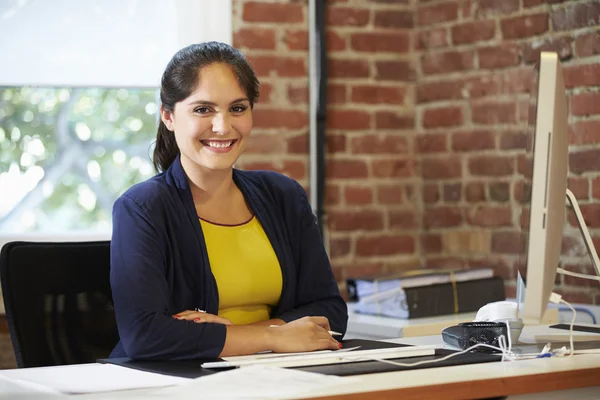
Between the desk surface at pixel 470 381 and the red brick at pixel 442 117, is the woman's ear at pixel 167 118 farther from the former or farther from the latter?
the red brick at pixel 442 117

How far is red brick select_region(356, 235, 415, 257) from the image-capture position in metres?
3.47

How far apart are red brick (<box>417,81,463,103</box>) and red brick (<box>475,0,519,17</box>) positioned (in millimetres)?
250

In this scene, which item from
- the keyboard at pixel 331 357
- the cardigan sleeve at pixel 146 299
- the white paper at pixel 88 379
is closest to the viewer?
the white paper at pixel 88 379

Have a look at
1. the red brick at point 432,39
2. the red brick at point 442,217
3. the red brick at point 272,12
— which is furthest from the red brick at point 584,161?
the red brick at point 272,12

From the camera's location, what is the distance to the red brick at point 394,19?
3.49m

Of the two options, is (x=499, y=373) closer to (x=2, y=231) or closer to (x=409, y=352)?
(x=409, y=352)

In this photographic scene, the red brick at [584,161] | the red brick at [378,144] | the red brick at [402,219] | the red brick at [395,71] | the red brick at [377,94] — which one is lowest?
the red brick at [402,219]

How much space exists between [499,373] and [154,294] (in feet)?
2.31

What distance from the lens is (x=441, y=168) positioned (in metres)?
3.49

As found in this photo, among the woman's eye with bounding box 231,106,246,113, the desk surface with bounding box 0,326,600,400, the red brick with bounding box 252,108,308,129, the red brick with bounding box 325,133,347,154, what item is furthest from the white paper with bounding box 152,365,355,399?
the red brick with bounding box 325,133,347,154

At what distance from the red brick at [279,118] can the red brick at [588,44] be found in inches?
35.6

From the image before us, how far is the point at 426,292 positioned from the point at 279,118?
2.86 ft

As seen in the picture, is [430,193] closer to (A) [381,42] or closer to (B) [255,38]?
(A) [381,42]

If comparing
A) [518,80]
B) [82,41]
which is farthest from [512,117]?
[82,41]
